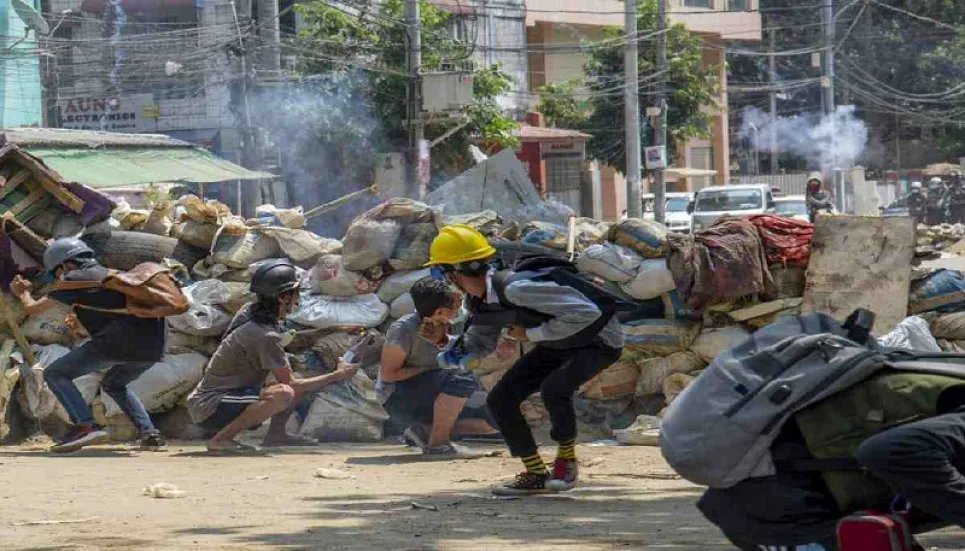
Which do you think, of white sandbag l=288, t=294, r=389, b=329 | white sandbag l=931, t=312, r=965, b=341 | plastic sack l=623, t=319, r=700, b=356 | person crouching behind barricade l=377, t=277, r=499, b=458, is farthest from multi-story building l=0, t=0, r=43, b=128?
white sandbag l=931, t=312, r=965, b=341

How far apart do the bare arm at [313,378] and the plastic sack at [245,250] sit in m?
1.36

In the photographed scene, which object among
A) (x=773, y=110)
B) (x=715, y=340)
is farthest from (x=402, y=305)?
(x=773, y=110)

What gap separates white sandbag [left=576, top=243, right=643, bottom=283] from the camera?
10352 mm

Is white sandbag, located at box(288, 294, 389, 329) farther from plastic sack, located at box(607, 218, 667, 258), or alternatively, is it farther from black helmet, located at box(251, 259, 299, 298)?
plastic sack, located at box(607, 218, 667, 258)

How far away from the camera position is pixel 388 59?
33.0 meters

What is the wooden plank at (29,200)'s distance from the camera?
38.0 ft

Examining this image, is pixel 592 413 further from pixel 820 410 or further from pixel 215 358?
pixel 820 410

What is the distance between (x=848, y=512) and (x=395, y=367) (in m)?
5.71

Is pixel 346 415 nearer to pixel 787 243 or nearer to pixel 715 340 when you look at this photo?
pixel 715 340

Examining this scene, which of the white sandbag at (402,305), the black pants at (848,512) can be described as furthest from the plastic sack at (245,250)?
the black pants at (848,512)

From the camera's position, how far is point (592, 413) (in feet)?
35.0

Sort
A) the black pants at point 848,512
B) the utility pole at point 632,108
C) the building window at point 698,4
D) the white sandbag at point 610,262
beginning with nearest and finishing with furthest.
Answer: the black pants at point 848,512, the white sandbag at point 610,262, the utility pole at point 632,108, the building window at point 698,4

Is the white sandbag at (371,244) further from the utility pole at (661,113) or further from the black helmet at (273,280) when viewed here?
the utility pole at (661,113)

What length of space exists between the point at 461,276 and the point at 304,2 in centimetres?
3025
